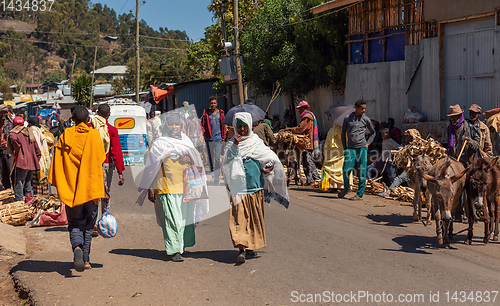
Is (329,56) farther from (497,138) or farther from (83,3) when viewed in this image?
(83,3)

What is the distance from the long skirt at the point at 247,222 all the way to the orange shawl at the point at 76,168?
1.64m

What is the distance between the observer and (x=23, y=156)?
11.9 m

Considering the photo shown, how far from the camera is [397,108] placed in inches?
685

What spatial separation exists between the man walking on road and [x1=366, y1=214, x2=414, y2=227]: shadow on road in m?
1.82

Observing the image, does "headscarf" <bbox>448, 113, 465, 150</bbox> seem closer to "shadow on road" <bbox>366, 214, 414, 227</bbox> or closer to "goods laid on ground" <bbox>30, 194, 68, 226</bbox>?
"shadow on road" <bbox>366, 214, 414, 227</bbox>

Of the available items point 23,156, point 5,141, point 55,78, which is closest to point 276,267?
point 23,156

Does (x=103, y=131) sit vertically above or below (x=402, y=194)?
above

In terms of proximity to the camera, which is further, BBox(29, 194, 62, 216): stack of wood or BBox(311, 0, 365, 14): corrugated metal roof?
BBox(311, 0, 365, 14): corrugated metal roof

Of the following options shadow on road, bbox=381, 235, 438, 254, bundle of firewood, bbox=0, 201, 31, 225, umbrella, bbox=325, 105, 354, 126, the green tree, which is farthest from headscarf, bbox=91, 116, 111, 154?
the green tree

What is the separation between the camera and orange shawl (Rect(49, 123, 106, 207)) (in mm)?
6762

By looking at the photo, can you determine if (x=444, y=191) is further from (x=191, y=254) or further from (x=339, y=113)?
(x=339, y=113)

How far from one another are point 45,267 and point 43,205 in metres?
3.64

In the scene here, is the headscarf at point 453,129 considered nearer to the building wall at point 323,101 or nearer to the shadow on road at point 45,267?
the shadow on road at point 45,267

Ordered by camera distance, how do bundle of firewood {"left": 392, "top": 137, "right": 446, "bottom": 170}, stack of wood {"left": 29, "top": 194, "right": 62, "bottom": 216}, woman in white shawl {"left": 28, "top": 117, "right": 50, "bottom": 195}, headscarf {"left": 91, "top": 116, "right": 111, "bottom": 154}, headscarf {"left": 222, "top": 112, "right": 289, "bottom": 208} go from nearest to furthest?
headscarf {"left": 222, "top": 112, "right": 289, "bottom": 208} → headscarf {"left": 91, "top": 116, "right": 111, "bottom": 154} → bundle of firewood {"left": 392, "top": 137, "right": 446, "bottom": 170} → stack of wood {"left": 29, "top": 194, "right": 62, "bottom": 216} → woman in white shawl {"left": 28, "top": 117, "right": 50, "bottom": 195}
